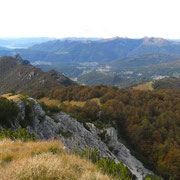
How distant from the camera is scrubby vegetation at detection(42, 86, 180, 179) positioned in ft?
193

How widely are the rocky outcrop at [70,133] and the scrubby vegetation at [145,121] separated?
8546 millimetres

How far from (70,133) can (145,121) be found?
47.0 meters

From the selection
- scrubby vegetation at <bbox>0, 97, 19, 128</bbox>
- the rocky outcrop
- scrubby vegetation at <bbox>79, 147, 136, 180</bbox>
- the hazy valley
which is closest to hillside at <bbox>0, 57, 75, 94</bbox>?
the hazy valley

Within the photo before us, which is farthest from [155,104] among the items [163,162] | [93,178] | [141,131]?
[93,178]

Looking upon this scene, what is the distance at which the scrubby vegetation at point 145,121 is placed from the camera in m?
58.7

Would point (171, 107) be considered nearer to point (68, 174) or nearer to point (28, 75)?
point (68, 174)

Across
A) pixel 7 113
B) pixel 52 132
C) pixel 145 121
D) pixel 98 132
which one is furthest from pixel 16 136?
pixel 145 121

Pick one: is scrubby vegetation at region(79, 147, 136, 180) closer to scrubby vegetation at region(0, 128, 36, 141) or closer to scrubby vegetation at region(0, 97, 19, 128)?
scrubby vegetation at region(0, 128, 36, 141)

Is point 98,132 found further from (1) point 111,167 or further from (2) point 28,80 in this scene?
(2) point 28,80

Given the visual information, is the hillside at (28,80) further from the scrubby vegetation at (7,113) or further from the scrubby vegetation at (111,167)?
the scrubby vegetation at (111,167)

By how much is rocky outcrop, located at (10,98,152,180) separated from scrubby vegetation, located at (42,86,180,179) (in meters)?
8.55

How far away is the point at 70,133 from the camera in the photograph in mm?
35688

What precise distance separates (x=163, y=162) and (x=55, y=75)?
15573cm

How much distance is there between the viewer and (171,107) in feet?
297
